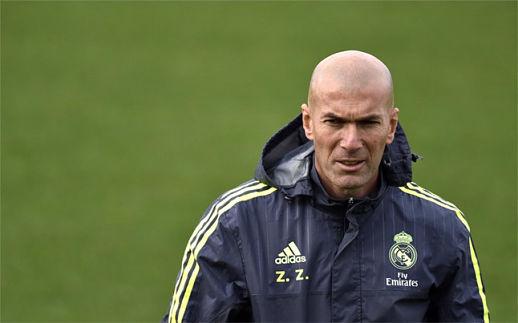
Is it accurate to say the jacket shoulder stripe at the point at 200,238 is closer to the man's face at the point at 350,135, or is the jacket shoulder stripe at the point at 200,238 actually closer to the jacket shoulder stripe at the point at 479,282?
the man's face at the point at 350,135

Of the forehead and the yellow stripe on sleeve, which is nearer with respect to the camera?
the forehead

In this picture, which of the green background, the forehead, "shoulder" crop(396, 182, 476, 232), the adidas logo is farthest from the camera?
the green background

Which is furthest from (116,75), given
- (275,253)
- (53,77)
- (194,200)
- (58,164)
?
(275,253)

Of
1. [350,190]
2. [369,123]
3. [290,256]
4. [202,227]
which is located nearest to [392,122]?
[369,123]

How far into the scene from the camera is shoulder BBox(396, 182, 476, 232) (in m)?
4.48

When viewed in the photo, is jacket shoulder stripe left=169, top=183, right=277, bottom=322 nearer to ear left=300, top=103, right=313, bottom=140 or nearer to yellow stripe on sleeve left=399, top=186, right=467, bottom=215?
ear left=300, top=103, right=313, bottom=140

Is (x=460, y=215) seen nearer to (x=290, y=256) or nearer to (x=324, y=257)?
(x=324, y=257)

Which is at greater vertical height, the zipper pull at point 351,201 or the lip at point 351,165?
the lip at point 351,165

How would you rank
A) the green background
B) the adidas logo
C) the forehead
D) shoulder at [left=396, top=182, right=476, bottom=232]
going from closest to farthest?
1. the forehead
2. the adidas logo
3. shoulder at [left=396, top=182, right=476, bottom=232]
4. the green background

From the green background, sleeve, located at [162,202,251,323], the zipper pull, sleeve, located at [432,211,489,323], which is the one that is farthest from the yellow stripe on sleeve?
the green background

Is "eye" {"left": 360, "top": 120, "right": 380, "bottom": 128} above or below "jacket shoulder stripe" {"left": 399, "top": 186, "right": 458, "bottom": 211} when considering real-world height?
above

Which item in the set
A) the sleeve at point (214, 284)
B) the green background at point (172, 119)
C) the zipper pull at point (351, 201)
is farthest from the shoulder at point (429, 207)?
the green background at point (172, 119)

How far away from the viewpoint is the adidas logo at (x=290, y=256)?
14.3 feet

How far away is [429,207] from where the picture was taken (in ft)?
14.8
